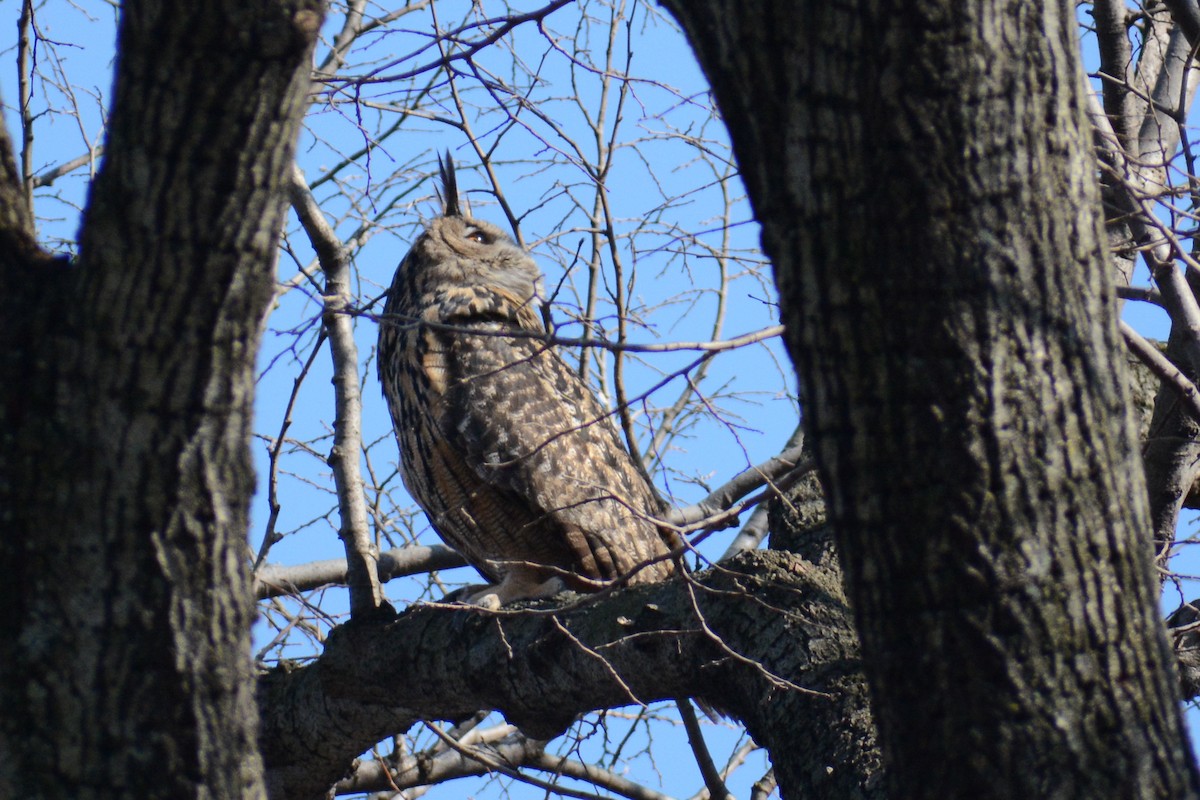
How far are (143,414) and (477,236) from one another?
159 inches

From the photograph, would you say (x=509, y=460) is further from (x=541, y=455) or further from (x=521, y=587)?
(x=521, y=587)

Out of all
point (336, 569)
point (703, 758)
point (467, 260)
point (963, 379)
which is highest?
point (467, 260)

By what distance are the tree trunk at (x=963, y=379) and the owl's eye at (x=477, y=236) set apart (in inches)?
154

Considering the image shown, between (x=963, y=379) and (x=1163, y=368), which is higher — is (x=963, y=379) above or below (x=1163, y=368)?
below

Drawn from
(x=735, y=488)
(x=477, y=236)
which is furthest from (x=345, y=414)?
(x=477, y=236)

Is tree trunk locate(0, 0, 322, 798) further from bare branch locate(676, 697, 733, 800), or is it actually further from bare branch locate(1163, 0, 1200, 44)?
bare branch locate(1163, 0, 1200, 44)

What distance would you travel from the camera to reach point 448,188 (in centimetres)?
564

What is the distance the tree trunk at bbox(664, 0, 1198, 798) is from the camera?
1339 millimetres

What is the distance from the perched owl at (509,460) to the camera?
4125 millimetres

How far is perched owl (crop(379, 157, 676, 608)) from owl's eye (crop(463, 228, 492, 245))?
0.75 metres

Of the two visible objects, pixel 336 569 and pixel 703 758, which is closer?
pixel 703 758

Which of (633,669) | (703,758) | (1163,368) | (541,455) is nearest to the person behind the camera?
(1163,368)

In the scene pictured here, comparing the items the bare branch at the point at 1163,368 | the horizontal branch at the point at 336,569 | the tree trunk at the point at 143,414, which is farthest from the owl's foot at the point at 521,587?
the tree trunk at the point at 143,414

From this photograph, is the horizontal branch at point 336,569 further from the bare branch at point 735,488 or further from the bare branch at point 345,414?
the bare branch at point 735,488
